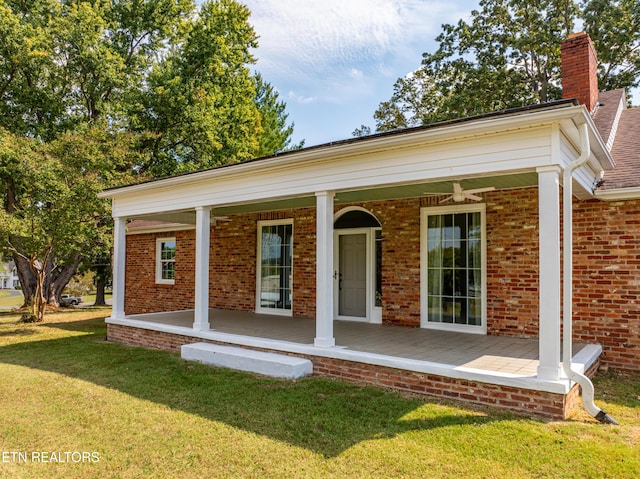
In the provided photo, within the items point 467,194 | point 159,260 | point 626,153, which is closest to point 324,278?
point 467,194

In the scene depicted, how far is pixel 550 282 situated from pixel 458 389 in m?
1.58

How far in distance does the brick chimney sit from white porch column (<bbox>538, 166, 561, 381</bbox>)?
5.11 metres

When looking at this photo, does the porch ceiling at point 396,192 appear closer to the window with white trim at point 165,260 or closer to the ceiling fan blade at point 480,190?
the ceiling fan blade at point 480,190

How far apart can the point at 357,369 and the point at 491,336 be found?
2766 millimetres

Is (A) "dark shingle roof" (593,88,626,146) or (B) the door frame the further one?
(B) the door frame

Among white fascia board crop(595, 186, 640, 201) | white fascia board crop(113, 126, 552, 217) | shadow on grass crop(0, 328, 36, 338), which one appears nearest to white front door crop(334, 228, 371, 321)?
white fascia board crop(113, 126, 552, 217)

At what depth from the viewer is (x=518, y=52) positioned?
19750 millimetres

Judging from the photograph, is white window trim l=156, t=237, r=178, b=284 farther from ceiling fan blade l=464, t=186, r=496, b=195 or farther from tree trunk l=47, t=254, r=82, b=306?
Answer: ceiling fan blade l=464, t=186, r=496, b=195

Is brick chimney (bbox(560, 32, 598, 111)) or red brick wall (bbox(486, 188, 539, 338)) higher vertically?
brick chimney (bbox(560, 32, 598, 111))

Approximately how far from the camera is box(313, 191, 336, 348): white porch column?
6.12m

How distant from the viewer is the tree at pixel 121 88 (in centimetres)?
1516

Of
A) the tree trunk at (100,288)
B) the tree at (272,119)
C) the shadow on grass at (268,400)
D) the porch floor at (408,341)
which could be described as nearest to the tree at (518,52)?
the tree at (272,119)

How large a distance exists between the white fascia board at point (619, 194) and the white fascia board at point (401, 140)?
8.42 feet

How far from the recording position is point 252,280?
1104 cm
